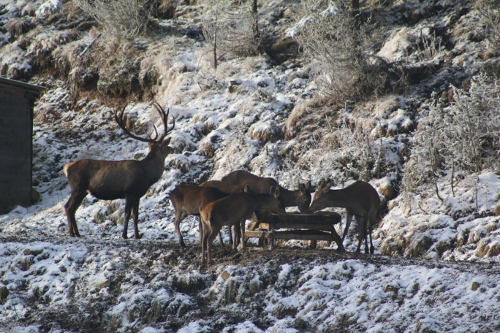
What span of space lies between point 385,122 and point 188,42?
10917mm

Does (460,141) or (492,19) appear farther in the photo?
(492,19)

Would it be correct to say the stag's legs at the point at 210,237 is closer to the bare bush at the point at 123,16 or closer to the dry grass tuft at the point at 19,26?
the bare bush at the point at 123,16

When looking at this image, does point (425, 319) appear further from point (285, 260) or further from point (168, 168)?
point (168, 168)

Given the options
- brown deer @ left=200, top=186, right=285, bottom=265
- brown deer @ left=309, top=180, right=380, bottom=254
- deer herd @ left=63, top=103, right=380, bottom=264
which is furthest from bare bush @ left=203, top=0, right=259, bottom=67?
brown deer @ left=200, top=186, right=285, bottom=265

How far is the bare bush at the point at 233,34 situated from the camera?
2033 centimetres

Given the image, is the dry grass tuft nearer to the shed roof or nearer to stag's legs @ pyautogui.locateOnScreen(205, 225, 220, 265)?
the shed roof

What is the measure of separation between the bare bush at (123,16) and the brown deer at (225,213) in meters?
15.5

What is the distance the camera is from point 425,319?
5637mm

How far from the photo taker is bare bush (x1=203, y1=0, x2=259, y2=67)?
800 inches

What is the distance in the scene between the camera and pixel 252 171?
1441 centimetres

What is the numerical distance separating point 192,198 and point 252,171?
16.6 ft

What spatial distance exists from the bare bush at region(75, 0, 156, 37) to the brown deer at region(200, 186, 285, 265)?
50.9ft

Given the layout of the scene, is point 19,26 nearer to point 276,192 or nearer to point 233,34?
point 233,34

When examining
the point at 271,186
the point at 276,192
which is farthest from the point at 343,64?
the point at 276,192
